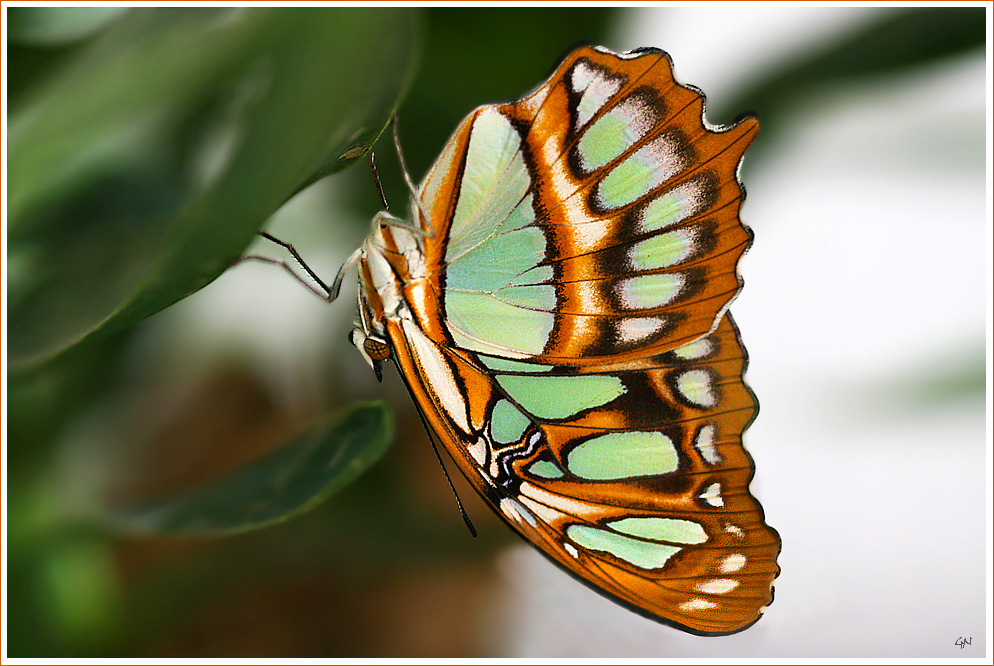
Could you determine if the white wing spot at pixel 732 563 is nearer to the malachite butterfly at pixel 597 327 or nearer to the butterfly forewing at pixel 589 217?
the malachite butterfly at pixel 597 327

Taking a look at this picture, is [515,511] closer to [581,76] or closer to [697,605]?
[697,605]

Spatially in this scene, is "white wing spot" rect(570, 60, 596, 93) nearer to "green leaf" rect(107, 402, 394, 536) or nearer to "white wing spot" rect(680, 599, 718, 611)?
"green leaf" rect(107, 402, 394, 536)

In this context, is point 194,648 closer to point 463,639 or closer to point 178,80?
point 463,639

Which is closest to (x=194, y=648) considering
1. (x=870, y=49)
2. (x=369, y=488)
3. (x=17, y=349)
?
(x=369, y=488)

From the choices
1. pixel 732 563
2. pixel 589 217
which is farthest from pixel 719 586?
pixel 589 217

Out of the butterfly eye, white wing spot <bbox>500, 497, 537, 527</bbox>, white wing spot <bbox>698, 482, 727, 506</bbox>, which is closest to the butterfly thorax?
the butterfly eye

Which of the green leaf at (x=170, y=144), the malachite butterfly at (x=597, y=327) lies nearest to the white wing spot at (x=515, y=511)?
the malachite butterfly at (x=597, y=327)
